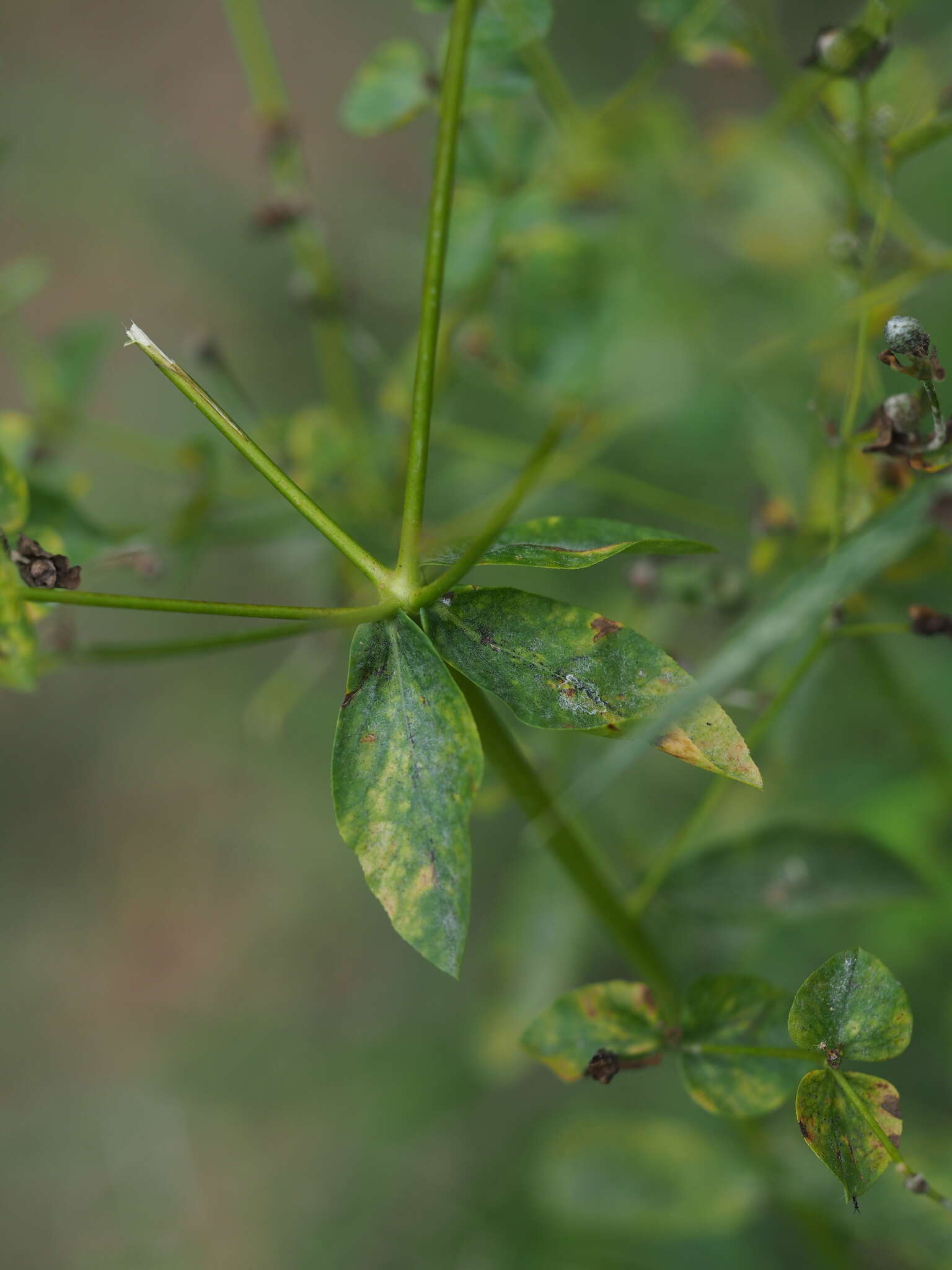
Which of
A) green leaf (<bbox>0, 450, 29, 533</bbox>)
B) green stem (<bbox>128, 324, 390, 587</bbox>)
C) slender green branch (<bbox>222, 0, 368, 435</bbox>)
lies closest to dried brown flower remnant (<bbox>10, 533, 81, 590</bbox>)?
green leaf (<bbox>0, 450, 29, 533</bbox>)

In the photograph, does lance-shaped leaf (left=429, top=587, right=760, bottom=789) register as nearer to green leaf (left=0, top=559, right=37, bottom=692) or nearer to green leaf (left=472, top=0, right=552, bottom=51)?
green leaf (left=0, top=559, right=37, bottom=692)

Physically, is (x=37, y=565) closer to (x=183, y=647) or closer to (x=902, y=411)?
(x=183, y=647)

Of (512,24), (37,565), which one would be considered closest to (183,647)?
(37,565)

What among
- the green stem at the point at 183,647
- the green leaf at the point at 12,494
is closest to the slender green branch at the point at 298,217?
the green stem at the point at 183,647

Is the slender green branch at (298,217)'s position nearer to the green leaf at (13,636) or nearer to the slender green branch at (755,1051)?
the green leaf at (13,636)

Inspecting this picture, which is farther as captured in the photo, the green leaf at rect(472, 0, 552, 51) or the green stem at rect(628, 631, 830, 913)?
the green leaf at rect(472, 0, 552, 51)
